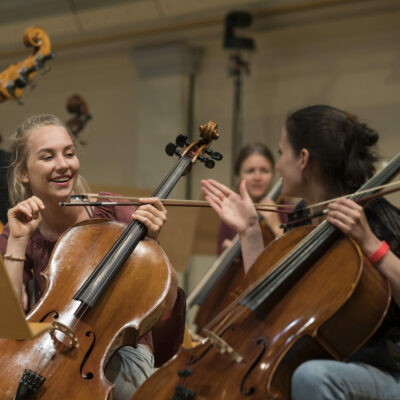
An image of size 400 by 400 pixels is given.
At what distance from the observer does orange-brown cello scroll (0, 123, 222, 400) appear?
56.8 inches

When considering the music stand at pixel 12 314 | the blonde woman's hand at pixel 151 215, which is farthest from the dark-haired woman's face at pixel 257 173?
the music stand at pixel 12 314

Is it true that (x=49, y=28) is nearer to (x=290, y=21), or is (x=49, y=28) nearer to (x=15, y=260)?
(x=290, y=21)

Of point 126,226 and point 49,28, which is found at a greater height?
point 49,28

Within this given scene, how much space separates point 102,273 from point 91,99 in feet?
13.4

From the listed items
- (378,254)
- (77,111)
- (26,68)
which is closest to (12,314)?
(378,254)

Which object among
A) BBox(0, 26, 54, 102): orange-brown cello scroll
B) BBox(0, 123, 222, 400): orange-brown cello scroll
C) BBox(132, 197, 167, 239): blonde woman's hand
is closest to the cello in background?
BBox(0, 26, 54, 102): orange-brown cello scroll

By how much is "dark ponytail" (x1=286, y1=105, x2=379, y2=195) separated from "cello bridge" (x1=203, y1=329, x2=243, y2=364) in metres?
0.53

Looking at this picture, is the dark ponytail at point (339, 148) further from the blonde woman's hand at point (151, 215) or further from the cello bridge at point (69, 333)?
the cello bridge at point (69, 333)

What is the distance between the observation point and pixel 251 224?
178cm

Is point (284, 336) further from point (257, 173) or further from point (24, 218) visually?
point (257, 173)

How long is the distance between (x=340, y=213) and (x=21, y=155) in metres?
0.99

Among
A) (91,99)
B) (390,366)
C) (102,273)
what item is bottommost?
(102,273)

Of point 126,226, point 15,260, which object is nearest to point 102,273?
point 126,226

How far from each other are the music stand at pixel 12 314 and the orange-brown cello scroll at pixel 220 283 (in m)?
1.53
